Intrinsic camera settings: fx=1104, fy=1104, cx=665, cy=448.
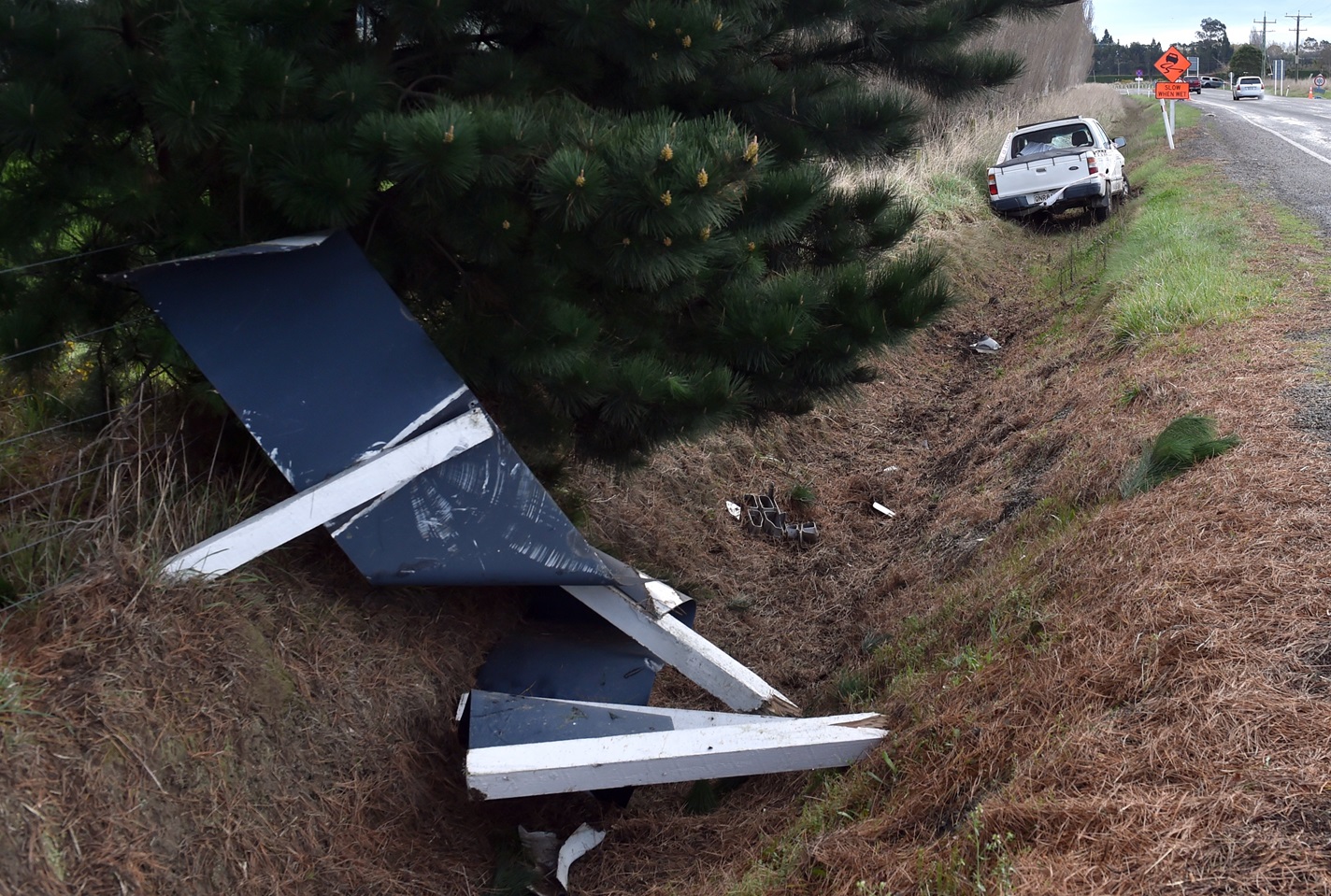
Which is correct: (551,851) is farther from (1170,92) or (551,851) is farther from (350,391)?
(1170,92)

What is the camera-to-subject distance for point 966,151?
58.8 ft

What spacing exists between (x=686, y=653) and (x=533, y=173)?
6.45 ft

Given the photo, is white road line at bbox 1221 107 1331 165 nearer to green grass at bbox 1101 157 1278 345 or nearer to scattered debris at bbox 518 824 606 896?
green grass at bbox 1101 157 1278 345

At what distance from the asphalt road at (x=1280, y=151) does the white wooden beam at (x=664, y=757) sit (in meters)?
8.26

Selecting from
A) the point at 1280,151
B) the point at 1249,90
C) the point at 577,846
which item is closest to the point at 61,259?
the point at 577,846

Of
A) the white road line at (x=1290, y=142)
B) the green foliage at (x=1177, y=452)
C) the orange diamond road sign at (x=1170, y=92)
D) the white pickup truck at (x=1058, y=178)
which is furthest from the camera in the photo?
the orange diamond road sign at (x=1170, y=92)

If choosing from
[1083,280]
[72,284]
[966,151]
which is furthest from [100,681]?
[966,151]

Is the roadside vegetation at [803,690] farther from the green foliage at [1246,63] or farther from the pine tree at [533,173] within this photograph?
the green foliage at [1246,63]

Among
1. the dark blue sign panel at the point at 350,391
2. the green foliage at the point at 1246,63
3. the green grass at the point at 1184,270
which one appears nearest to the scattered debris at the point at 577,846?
the dark blue sign panel at the point at 350,391

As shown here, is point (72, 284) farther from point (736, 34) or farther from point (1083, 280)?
point (1083, 280)

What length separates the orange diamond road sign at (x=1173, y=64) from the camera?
23319mm

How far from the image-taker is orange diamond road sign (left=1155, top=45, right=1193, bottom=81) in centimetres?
2332

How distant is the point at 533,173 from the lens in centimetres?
375

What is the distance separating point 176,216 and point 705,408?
2.01 metres
